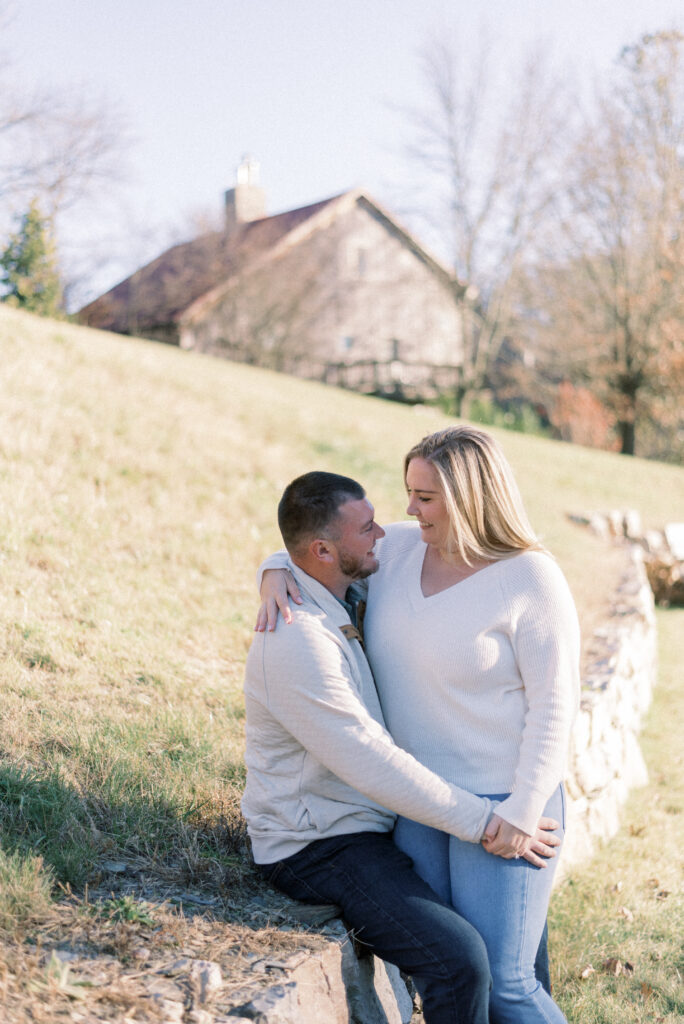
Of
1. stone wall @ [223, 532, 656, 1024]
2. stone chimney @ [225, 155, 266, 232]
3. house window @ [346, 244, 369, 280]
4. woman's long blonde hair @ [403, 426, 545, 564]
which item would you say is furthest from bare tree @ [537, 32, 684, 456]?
woman's long blonde hair @ [403, 426, 545, 564]

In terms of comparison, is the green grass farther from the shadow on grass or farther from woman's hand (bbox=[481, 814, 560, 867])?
the shadow on grass

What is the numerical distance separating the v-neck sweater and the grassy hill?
0.99 m

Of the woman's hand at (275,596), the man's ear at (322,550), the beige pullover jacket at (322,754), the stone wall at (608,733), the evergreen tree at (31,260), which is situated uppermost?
the evergreen tree at (31,260)

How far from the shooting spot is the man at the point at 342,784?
8.59 feet

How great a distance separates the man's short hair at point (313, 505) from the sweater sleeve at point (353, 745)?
0.38 metres

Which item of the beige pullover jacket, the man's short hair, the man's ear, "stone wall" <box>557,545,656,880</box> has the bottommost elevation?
"stone wall" <box>557,545,656,880</box>

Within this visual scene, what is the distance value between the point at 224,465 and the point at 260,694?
5.99 metres

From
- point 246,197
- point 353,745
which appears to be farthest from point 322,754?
point 246,197

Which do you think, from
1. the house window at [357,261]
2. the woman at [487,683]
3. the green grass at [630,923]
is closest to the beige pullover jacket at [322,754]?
the woman at [487,683]

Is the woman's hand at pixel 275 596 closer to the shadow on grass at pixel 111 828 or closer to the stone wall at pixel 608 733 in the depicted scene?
the shadow on grass at pixel 111 828

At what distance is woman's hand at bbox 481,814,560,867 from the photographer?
269 cm

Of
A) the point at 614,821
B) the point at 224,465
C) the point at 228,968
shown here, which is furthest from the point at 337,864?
the point at 224,465

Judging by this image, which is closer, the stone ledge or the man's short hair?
the stone ledge

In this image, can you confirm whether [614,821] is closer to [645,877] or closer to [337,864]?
[645,877]
